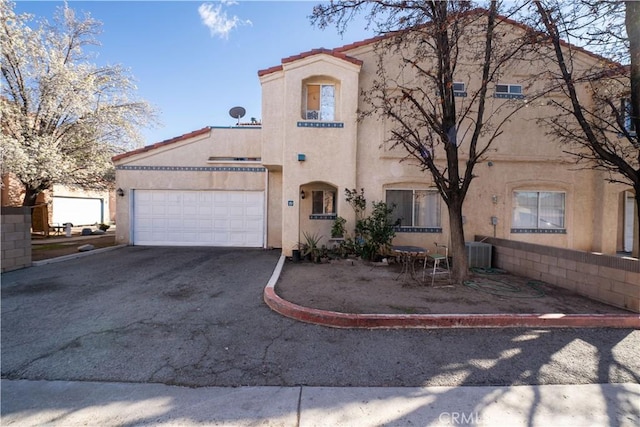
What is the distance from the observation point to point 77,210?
21.0 meters

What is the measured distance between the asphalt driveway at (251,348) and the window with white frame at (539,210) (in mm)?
6458

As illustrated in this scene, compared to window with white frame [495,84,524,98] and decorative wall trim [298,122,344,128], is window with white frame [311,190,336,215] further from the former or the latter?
window with white frame [495,84,524,98]

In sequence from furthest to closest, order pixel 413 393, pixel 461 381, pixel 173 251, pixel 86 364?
pixel 173 251, pixel 86 364, pixel 461 381, pixel 413 393

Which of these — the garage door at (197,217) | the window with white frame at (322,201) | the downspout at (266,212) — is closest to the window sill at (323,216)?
the window with white frame at (322,201)

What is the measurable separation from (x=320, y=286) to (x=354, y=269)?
6.33 feet

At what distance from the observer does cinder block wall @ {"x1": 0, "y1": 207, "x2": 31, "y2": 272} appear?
24.7 ft

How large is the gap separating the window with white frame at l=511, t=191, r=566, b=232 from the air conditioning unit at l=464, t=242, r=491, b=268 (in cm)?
260

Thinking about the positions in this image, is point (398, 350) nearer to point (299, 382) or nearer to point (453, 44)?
point (299, 382)

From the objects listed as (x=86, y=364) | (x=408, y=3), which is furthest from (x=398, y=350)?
(x=408, y=3)

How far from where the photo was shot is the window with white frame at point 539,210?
10172 mm

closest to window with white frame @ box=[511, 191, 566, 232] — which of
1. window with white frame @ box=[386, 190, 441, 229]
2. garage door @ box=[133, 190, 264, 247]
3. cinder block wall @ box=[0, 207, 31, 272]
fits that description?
window with white frame @ box=[386, 190, 441, 229]

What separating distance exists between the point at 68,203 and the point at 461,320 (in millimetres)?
25740

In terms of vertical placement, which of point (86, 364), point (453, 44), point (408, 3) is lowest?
point (86, 364)

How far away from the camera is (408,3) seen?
634cm
